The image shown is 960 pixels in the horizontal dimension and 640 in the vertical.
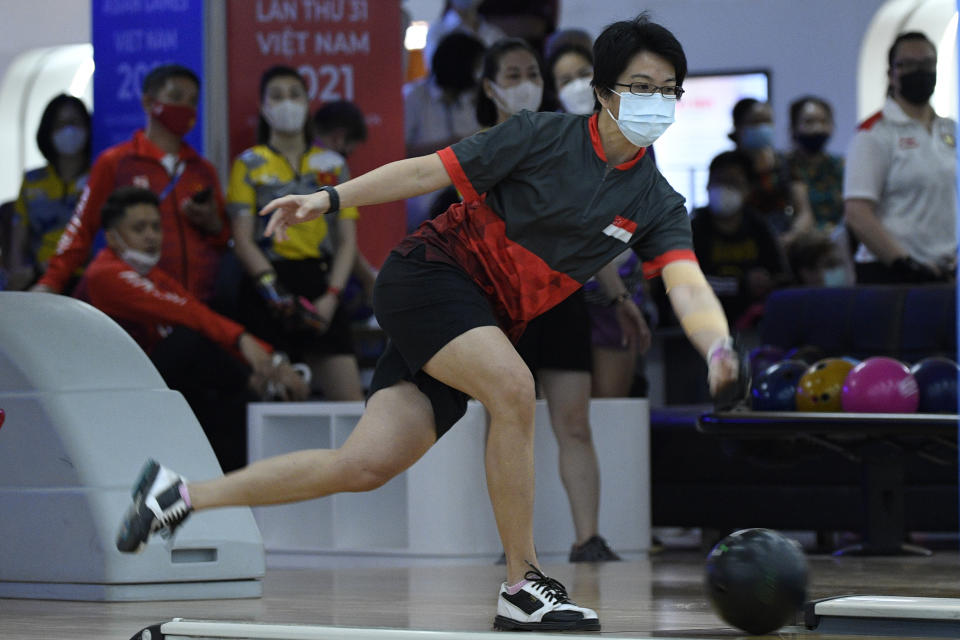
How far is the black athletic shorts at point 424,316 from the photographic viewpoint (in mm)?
3605

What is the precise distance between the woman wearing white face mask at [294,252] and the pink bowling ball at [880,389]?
1960 millimetres

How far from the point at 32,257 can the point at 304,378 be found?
74.6 inches

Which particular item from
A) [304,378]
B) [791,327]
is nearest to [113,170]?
[304,378]

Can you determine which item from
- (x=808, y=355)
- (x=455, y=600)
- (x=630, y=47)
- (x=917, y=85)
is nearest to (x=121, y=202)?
(x=455, y=600)

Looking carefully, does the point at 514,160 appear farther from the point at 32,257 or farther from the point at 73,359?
the point at 32,257

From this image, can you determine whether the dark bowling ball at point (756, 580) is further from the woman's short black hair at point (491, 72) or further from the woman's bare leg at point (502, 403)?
the woman's short black hair at point (491, 72)

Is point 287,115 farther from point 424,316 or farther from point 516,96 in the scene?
point 424,316

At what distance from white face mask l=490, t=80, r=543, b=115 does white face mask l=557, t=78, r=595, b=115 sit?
356 millimetres

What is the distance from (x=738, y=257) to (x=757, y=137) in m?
1.39

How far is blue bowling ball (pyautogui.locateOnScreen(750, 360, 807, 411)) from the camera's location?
19.8ft

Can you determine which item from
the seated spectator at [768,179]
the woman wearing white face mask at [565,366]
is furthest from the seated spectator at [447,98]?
the seated spectator at [768,179]

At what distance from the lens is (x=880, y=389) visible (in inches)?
230

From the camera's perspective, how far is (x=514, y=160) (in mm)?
3680

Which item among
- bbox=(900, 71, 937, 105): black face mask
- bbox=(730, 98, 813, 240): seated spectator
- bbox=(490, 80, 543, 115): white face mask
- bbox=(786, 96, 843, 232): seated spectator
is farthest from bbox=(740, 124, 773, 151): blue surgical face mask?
bbox=(490, 80, 543, 115): white face mask
